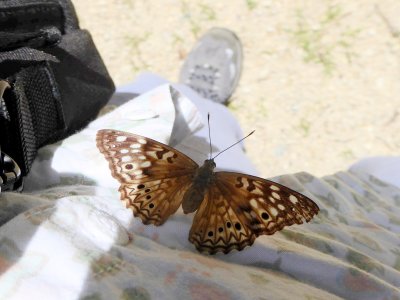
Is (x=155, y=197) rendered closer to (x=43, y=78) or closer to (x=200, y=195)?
(x=200, y=195)

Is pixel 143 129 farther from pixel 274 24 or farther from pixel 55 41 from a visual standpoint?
pixel 274 24

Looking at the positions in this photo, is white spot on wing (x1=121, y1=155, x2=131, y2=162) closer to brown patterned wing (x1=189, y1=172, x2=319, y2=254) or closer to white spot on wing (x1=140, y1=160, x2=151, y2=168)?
white spot on wing (x1=140, y1=160, x2=151, y2=168)

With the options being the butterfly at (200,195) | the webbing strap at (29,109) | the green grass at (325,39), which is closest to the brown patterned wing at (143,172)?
the butterfly at (200,195)

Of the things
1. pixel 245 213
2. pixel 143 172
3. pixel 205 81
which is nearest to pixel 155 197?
pixel 143 172

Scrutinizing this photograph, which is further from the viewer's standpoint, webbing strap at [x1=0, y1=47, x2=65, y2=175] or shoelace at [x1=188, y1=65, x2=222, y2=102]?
shoelace at [x1=188, y1=65, x2=222, y2=102]

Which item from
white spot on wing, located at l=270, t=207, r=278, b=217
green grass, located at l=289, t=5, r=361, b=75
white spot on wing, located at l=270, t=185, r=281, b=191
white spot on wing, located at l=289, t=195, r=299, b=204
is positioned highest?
green grass, located at l=289, t=5, r=361, b=75

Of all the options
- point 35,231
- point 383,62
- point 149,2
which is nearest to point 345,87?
point 383,62

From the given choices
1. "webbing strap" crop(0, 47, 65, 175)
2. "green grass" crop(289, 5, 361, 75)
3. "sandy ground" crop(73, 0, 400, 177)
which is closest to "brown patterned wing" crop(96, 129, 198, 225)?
"webbing strap" crop(0, 47, 65, 175)

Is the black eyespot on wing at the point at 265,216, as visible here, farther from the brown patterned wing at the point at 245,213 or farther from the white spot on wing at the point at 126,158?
the white spot on wing at the point at 126,158
